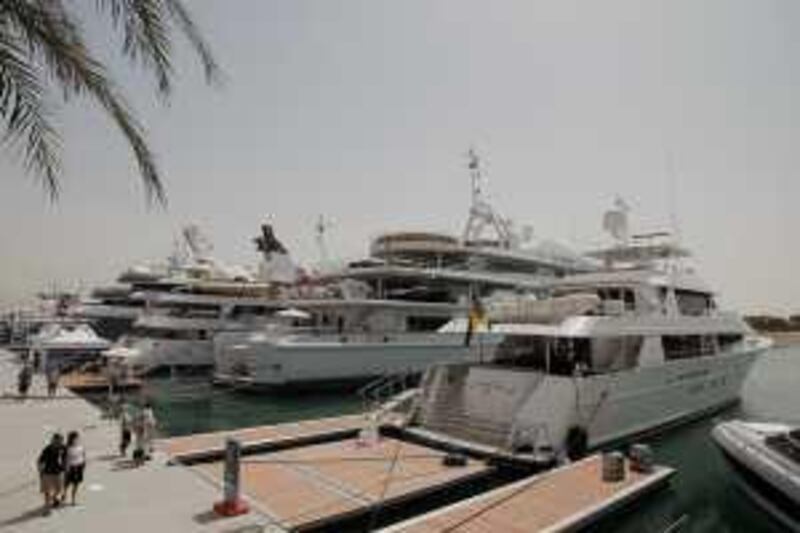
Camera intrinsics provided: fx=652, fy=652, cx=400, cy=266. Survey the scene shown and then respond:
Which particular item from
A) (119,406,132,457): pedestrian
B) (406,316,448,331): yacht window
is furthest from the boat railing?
(119,406,132,457): pedestrian

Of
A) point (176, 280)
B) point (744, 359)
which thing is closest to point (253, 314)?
point (176, 280)

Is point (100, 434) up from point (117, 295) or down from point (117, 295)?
down

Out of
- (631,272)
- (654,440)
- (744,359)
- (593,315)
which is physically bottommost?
(654,440)

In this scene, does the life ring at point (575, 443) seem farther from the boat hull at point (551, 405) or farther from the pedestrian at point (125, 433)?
the pedestrian at point (125, 433)

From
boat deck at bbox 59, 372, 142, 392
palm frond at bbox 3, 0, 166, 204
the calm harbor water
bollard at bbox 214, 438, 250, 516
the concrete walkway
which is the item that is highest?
palm frond at bbox 3, 0, 166, 204

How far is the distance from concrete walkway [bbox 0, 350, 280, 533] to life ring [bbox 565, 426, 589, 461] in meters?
8.54

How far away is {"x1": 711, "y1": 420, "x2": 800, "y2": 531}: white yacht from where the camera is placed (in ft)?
42.1

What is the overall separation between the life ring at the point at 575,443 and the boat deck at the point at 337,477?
2.47m

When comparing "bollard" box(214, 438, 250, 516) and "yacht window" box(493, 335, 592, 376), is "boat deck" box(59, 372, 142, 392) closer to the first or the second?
"yacht window" box(493, 335, 592, 376)

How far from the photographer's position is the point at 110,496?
11.4 meters

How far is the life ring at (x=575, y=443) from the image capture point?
52.5ft

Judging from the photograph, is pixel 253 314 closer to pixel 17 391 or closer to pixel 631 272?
pixel 17 391

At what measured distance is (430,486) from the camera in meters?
13.3

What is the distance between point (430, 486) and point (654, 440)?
9.91 meters
